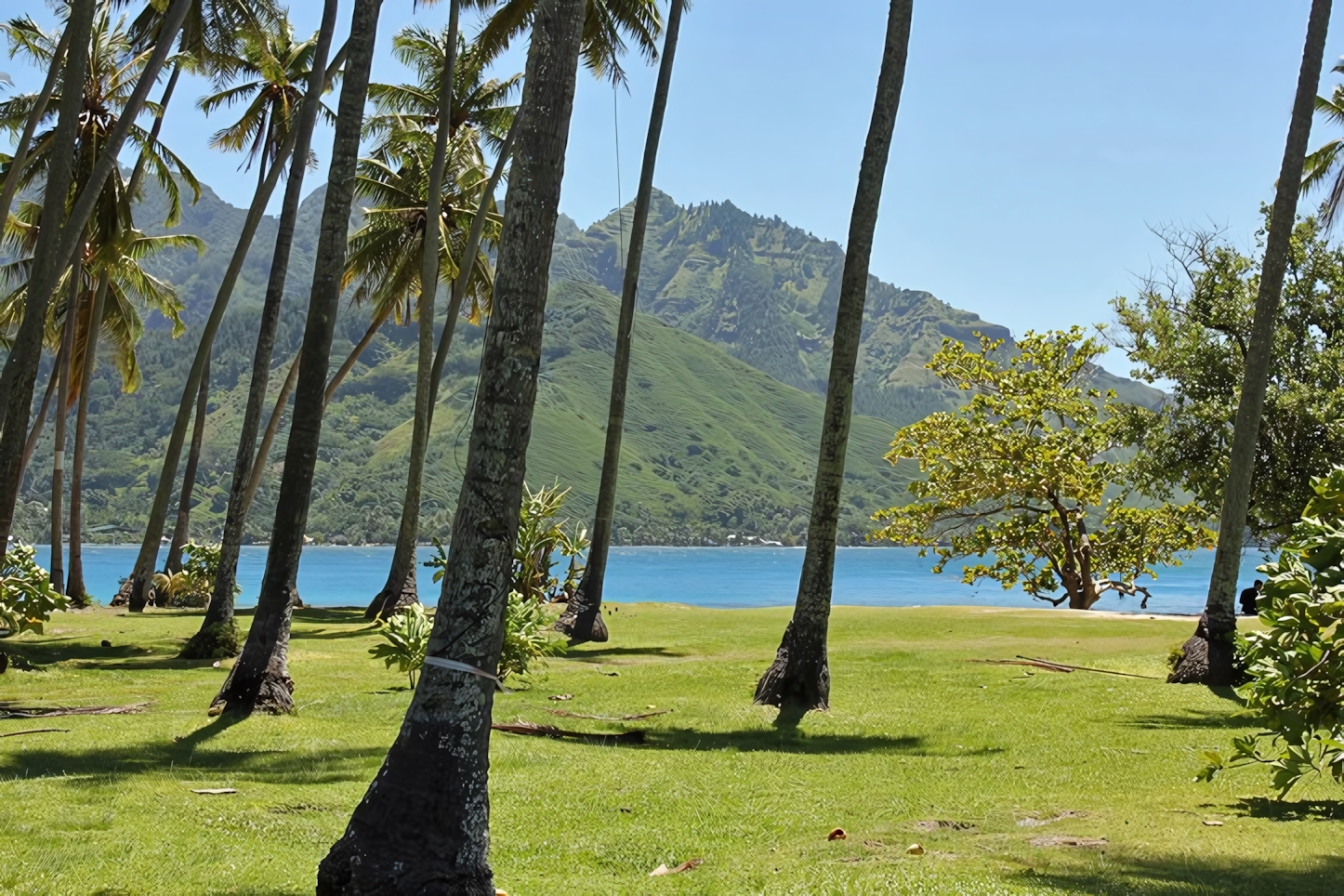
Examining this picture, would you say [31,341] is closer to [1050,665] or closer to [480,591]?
[480,591]

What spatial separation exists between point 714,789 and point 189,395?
20.3 m

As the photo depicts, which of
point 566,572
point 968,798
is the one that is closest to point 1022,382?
point 566,572

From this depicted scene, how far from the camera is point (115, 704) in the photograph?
12.1 meters

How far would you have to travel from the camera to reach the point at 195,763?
8836 mm

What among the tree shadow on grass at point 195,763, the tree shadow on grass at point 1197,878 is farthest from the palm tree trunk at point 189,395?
the tree shadow on grass at point 1197,878

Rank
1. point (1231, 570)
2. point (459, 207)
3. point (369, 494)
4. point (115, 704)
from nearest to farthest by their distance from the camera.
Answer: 1. point (115, 704)
2. point (1231, 570)
3. point (459, 207)
4. point (369, 494)

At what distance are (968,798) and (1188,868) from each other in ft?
7.52

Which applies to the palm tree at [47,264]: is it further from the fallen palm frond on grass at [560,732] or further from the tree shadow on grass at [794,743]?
the tree shadow on grass at [794,743]

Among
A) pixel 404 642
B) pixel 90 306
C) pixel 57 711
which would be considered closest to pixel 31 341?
pixel 57 711

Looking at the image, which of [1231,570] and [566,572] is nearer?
[1231,570]

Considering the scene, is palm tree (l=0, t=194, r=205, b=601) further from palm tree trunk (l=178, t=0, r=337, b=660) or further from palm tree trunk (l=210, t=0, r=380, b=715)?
palm tree trunk (l=210, t=0, r=380, b=715)

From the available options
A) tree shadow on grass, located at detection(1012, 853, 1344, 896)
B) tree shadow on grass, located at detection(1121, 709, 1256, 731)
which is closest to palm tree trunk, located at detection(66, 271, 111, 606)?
tree shadow on grass, located at detection(1121, 709, 1256, 731)

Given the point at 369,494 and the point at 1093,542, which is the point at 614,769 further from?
the point at 369,494

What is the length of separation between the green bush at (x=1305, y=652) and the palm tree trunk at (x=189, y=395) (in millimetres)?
19384
